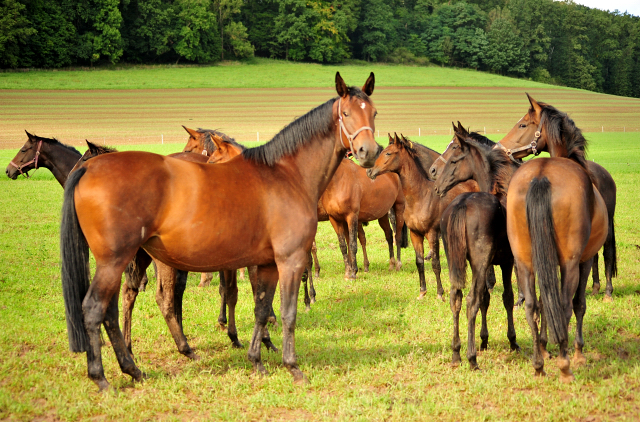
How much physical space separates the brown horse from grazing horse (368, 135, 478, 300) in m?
1.22

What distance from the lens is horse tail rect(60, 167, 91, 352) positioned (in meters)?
4.43

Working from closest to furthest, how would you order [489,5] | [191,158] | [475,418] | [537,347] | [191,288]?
[475,418]
[537,347]
[191,158]
[191,288]
[489,5]

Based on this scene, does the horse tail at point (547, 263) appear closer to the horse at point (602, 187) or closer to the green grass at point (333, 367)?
the green grass at point (333, 367)

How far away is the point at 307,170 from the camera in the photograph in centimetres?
529

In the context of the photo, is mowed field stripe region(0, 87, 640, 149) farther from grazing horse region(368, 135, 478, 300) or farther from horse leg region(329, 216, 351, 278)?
grazing horse region(368, 135, 478, 300)

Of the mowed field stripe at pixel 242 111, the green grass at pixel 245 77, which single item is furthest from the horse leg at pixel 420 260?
the green grass at pixel 245 77

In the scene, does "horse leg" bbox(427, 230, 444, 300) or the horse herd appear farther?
"horse leg" bbox(427, 230, 444, 300)

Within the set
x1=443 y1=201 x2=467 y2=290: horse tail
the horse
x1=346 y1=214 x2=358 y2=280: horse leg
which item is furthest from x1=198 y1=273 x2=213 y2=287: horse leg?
x1=443 y1=201 x2=467 y2=290: horse tail

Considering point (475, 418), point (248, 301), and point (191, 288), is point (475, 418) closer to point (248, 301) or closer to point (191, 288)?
point (248, 301)

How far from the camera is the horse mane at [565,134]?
6038 millimetres

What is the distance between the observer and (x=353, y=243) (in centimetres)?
962

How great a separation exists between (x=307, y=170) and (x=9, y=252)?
329 inches

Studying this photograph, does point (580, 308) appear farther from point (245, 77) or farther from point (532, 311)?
point (245, 77)

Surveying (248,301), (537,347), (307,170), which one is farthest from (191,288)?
(537,347)
